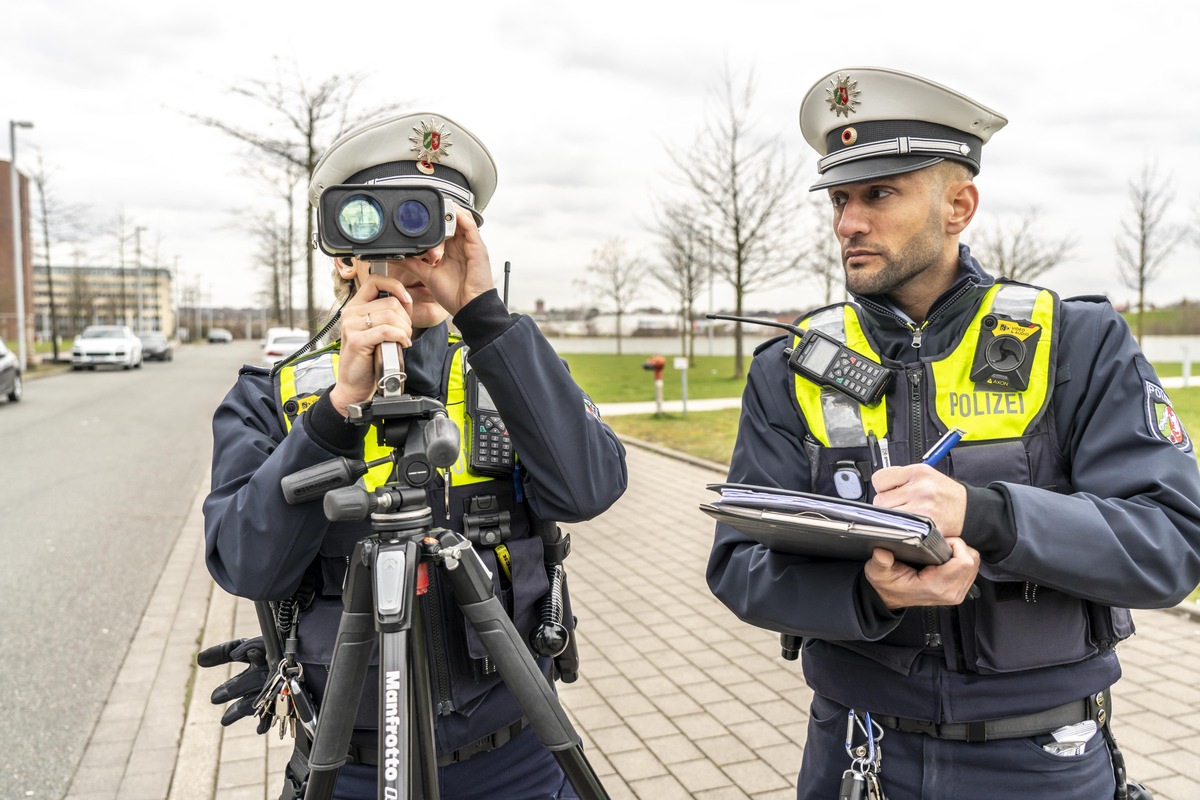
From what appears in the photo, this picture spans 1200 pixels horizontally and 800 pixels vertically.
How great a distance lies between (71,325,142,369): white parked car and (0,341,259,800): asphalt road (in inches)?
560

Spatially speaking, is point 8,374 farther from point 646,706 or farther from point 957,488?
point 957,488

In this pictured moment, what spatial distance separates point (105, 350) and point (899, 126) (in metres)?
32.0

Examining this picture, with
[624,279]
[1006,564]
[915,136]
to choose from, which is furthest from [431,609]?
[624,279]

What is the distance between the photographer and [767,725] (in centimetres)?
400

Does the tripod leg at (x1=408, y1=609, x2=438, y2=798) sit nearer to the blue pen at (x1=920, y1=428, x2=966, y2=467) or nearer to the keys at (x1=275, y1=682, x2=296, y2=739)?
the keys at (x1=275, y1=682, x2=296, y2=739)

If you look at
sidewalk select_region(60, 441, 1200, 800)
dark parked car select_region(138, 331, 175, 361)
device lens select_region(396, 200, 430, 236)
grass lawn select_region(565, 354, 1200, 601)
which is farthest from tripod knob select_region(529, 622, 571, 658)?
dark parked car select_region(138, 331, 175, 361)

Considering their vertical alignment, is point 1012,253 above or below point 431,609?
above

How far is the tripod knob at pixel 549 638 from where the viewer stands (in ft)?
5.99

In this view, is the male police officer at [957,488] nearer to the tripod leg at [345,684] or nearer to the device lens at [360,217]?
the tripod leg at [345,684]

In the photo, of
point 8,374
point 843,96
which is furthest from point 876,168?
point 8,374

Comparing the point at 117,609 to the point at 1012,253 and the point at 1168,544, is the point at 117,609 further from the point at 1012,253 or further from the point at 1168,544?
the point at 1012,253

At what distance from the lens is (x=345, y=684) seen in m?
1.41

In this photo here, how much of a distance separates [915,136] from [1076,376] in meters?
A: 0.57

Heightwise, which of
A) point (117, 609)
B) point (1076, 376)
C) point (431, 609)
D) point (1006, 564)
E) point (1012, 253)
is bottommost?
point (117, 609)
